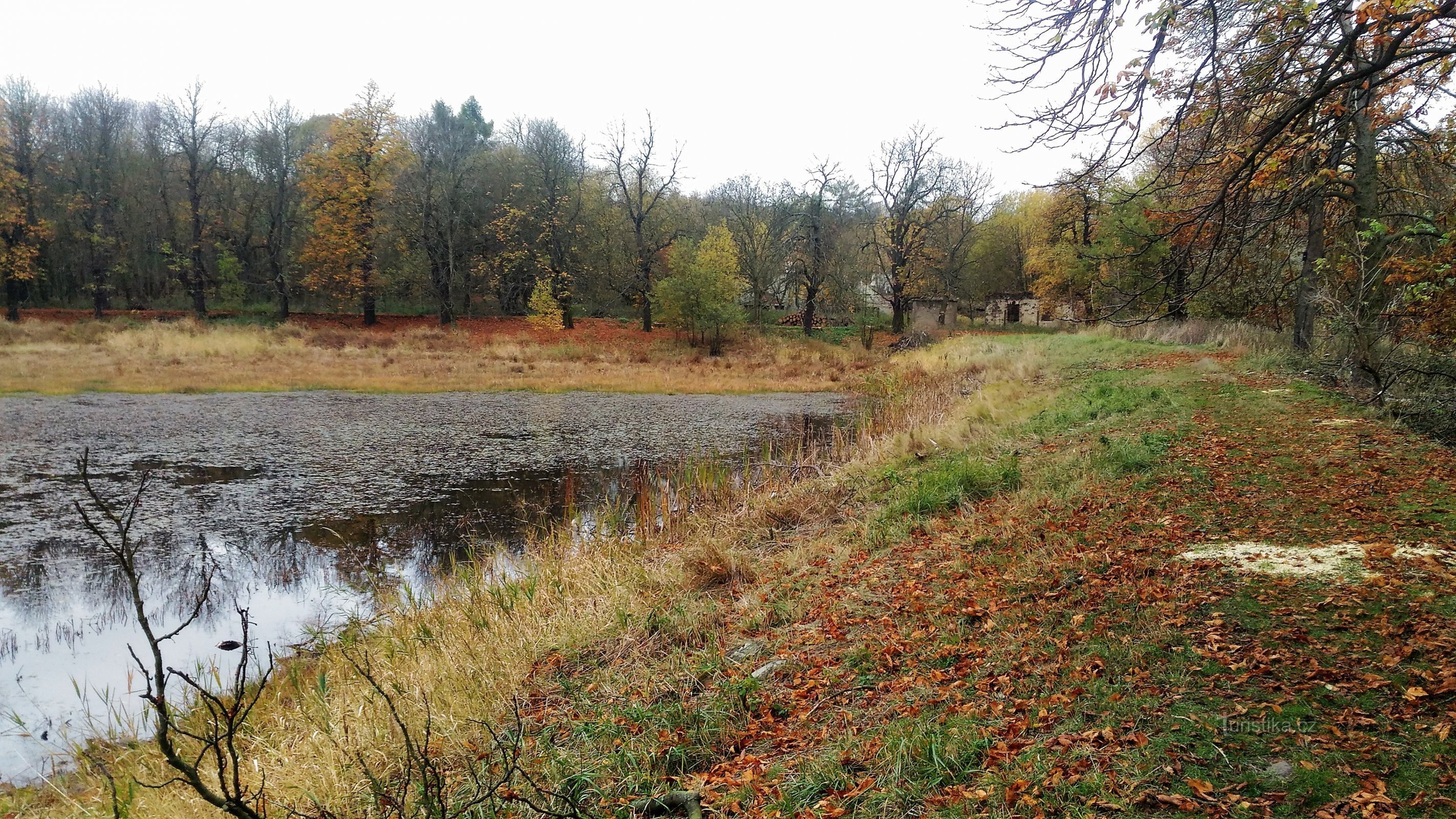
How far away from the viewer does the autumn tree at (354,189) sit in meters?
37.2

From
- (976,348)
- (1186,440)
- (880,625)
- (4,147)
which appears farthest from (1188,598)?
(4,147)

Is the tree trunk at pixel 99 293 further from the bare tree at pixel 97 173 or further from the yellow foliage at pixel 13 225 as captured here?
the yellow foliage at pixel 13 225

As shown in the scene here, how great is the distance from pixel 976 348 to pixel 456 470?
22117mm

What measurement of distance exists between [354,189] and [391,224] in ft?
12.2

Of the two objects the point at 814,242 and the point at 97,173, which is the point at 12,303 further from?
the point at 814,242

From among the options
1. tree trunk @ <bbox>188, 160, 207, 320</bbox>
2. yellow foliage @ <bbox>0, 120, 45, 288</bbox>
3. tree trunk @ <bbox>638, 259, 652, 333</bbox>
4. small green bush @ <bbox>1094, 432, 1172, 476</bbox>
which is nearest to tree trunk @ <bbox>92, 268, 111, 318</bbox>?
yellow foliage @ <bbox>0, 120, 45, 288</bbox>

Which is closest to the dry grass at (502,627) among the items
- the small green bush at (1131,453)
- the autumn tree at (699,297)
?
the small green bush at (1131,453)

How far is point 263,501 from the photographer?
10.3m

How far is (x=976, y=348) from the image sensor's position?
2858 cm

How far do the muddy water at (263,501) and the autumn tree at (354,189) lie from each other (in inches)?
772

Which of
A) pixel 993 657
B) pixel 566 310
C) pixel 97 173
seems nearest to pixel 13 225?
pixel 97 173

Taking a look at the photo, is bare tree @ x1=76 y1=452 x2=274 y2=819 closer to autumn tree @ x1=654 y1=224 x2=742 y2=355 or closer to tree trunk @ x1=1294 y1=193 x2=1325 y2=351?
tree trunk @ x1=1294 y1=193 x2=1325 y2=351

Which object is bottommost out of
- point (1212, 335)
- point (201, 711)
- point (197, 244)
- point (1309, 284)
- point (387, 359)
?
point (201, 711)

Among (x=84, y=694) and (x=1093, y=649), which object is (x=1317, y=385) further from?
(x=84, y=694)
